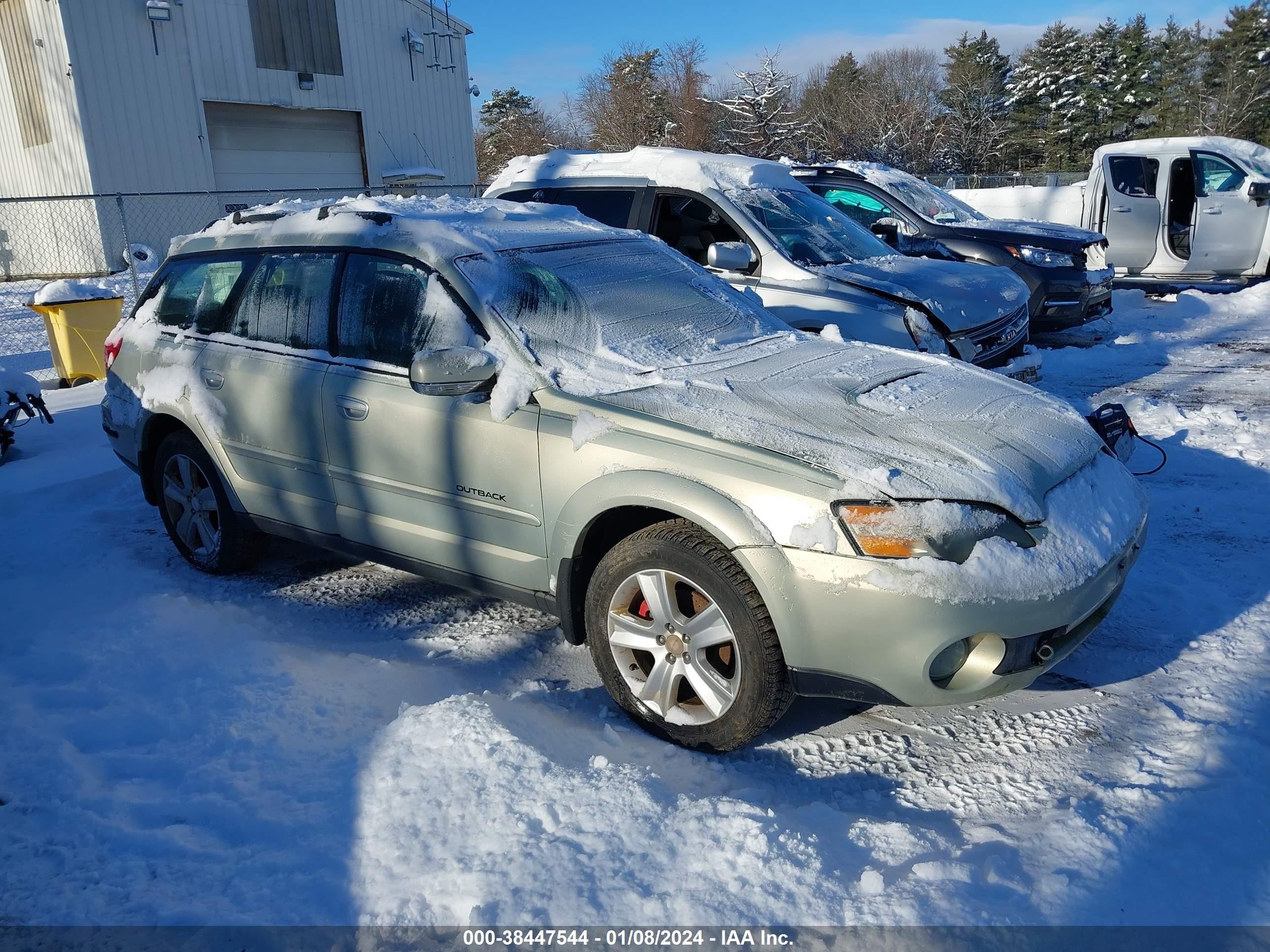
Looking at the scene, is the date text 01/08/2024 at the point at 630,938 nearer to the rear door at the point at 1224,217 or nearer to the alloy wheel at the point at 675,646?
the alloy wheel at the point at 675,646

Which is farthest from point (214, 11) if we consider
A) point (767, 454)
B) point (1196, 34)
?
point (1196, 34)

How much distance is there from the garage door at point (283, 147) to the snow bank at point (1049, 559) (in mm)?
21954

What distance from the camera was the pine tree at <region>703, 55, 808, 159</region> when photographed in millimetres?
43906

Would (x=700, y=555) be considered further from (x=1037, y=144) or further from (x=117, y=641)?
(x=1037, y=144)

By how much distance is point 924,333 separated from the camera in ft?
20.8

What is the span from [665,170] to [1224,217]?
974 cm

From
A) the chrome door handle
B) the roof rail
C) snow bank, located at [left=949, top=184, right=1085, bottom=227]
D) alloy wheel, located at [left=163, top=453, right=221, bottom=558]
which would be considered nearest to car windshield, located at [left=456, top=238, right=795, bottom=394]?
→ the roof rail

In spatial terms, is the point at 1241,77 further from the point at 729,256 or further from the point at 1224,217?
the point at 729,256

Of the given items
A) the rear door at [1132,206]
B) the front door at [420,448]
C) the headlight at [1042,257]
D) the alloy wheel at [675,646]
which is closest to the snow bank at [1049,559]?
the alloy wheel at [675,646]

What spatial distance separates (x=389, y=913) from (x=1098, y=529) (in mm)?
2438

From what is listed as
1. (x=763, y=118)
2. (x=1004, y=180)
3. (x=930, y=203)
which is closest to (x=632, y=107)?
(x=763, y=118)

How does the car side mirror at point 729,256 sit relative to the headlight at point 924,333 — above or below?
above

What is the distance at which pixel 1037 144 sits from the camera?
1802 inches

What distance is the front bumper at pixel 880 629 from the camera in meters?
2.71
